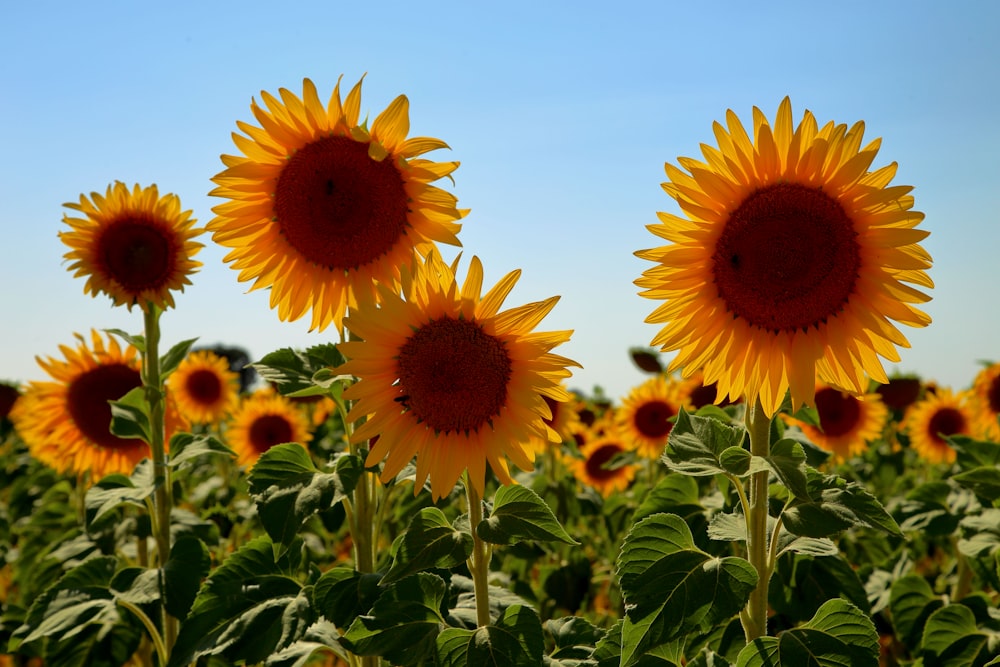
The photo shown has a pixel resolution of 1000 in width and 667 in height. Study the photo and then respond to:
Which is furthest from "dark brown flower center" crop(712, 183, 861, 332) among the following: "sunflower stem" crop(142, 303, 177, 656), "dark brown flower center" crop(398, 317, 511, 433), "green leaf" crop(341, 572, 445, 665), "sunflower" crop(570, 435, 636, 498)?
"sunflower" crop(570, 435, 636, 498)

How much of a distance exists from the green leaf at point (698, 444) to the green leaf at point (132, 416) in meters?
2.55

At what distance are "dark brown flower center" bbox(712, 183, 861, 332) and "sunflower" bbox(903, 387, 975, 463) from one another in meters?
5.85

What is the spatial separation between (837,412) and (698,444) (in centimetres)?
416

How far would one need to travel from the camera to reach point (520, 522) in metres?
2.55

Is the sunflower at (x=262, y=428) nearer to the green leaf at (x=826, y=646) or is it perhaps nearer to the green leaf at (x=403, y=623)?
the green leaf at (x=403, y=623)

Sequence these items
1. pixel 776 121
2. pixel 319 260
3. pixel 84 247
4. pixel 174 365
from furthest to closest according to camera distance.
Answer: pixel 84 247 < pixel 174 365 < pixel 319 260 < pixel 776 121

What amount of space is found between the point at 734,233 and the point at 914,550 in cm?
453

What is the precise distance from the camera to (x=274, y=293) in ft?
10.4

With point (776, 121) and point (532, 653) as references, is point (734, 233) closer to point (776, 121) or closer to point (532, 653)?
point (776, 121)

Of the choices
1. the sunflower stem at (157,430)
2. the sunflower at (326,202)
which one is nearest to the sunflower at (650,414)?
the sunflower stem at (157,430)

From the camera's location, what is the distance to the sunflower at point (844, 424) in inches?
243

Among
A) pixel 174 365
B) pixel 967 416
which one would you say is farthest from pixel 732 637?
pixel 967 416

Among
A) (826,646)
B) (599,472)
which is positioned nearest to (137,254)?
(826,646)

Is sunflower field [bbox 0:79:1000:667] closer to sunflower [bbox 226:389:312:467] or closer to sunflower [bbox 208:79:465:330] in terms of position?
sunflower [bbox 208:79:465:330]
